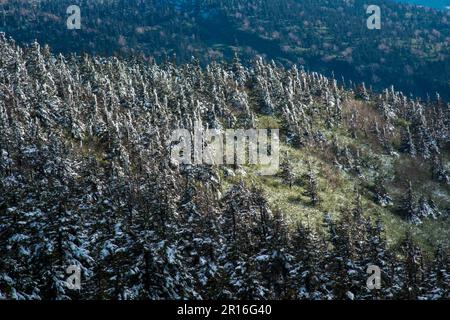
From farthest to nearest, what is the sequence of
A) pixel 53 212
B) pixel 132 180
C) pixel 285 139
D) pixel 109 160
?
pixel 285 139 → pixel 109 160 → pixel 132 180 → pixel 53 212

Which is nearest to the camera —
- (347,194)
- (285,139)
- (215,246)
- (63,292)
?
(63,292)

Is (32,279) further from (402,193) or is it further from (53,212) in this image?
(402,193)

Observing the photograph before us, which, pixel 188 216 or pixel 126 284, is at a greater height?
pixel 188 216

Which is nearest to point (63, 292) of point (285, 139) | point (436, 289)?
point (436, 289)

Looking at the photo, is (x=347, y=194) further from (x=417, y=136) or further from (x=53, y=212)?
(x=53, y=212)

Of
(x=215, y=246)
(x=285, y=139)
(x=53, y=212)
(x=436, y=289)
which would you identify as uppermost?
(x=285, y=139)
